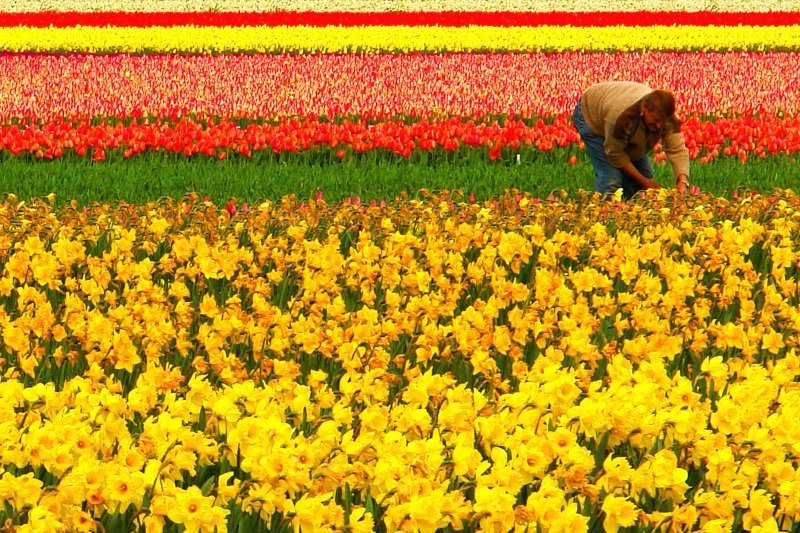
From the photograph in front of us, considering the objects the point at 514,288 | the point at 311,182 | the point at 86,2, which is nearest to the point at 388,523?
the point at 514,288

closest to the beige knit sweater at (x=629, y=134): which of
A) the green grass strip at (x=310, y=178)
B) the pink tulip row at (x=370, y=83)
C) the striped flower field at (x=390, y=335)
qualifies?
the striped flower field at (x=390, y=335)

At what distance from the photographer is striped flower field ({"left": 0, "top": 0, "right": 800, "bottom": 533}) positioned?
3.26 m

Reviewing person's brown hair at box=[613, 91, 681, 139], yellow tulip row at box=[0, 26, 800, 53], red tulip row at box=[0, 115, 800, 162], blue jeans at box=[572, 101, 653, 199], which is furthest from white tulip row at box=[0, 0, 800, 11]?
person's brown hair at box=[613, 91, 681, 139]

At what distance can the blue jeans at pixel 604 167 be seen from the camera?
31.0ft

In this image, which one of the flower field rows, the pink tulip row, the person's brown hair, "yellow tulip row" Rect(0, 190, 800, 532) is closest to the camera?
"yellow tulip row" Rect(0, 190, 800, 532)

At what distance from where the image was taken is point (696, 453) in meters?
3.63

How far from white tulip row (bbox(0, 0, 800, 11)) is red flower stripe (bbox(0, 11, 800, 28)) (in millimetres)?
1288

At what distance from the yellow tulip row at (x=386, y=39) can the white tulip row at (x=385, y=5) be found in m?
5.87

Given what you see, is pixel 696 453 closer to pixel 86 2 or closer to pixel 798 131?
pixel 798 131

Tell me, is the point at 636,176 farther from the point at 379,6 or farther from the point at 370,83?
the point at 379,6

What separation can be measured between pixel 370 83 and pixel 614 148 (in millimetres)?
9112

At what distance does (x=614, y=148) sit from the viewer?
877 centimetres

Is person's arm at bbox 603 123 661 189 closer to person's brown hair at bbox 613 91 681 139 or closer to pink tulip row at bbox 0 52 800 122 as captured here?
person's brown hair at bbox 613 91 681 139

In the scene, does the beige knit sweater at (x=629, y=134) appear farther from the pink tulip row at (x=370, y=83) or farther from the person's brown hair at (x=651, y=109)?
the pink tulip row at (x=370, y=83)
